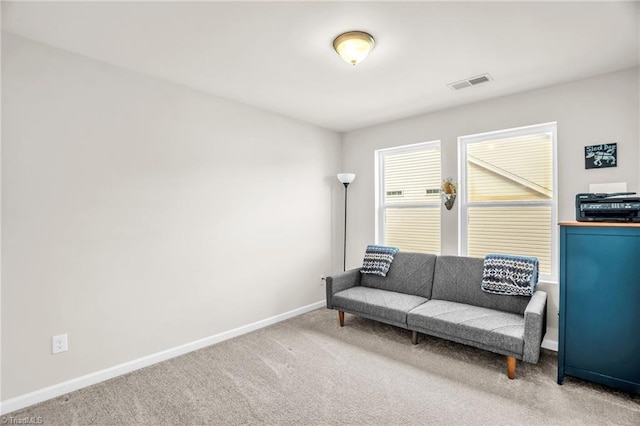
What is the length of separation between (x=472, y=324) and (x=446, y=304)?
1.70ft

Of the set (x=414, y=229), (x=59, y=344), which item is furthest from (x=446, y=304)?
(x=59, y=344)

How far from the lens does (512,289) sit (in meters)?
2.94

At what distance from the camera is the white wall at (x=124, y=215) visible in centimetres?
222

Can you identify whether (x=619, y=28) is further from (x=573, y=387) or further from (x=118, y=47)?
(x=118, y=47)

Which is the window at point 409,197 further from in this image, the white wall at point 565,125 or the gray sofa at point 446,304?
the gray sofa at point 446,304

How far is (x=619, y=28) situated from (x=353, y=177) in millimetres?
2808

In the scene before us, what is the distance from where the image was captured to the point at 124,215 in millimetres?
2684

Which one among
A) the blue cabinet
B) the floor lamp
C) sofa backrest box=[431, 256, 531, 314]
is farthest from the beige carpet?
the floor lamp

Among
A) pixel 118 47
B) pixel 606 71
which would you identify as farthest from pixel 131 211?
pixel 606 71

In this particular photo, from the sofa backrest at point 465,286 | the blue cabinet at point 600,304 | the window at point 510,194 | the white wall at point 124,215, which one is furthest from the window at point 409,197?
the blue cabinet at point 600,304

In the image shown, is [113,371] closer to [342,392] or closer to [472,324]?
[342,392]

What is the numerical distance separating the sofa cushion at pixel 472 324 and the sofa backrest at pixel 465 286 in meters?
0.09

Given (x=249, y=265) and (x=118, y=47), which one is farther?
(x=249, y=265)

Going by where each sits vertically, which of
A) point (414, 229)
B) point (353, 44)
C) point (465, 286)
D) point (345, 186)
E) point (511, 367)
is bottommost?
point (511, 367)
